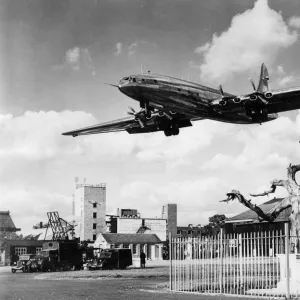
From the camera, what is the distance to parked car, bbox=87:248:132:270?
52.3m

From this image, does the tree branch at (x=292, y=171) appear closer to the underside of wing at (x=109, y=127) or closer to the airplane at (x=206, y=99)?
the airplane at (x=206, y=99)

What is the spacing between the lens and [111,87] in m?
28.1

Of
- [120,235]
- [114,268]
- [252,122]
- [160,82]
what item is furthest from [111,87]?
[120,235]

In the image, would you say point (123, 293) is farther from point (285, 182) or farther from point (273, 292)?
point (285, 182)

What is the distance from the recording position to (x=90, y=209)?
11906cm

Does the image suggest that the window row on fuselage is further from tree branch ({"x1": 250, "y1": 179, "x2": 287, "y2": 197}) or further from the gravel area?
the gravel area

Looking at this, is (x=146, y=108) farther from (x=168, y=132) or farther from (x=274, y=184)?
(x=274, y=184)

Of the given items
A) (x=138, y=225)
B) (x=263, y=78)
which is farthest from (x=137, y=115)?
(x=138, y=225)

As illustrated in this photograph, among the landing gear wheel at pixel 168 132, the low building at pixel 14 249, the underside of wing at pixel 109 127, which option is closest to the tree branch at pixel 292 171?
the landing gear wheel at pixel 168 132

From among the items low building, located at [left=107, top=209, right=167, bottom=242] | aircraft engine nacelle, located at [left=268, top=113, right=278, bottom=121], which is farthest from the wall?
aircraft engine nacelle, located at [left=268, top=113, right=278, bottom=121]

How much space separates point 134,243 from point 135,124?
69449 millimetres

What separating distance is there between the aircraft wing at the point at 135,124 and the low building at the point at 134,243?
65675mm

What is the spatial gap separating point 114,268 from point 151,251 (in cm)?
4991

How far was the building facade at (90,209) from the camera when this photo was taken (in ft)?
387
